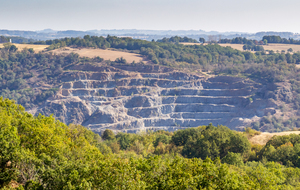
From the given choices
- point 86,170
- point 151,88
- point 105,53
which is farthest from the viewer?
point 105,53

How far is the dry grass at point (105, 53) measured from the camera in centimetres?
16275

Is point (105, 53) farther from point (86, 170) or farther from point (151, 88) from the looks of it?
point (86, 170)

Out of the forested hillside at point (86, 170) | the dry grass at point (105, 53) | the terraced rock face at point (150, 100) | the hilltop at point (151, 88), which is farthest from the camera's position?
the dry grass at point (105, 53)

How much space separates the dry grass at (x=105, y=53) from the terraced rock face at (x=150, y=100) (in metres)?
9.34

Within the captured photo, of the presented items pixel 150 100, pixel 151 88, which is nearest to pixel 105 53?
pixel 151 88

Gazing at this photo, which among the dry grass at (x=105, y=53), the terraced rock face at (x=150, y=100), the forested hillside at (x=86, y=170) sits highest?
the dry grass at (x=105, y=53)

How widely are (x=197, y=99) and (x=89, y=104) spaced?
4541 cm

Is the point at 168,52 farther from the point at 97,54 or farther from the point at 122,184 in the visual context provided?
the point at 122,184

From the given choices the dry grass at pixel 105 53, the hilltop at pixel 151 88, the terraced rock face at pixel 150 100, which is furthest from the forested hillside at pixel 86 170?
the dry grass at pixel 105 53

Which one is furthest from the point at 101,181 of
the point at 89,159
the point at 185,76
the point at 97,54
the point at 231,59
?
the point at 231,59

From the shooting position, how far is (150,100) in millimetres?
143125

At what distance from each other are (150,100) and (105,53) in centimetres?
4085

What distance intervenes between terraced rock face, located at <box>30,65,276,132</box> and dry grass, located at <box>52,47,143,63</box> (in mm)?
9341

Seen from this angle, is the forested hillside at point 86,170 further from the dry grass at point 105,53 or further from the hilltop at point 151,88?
the dry grass at point 105,53
